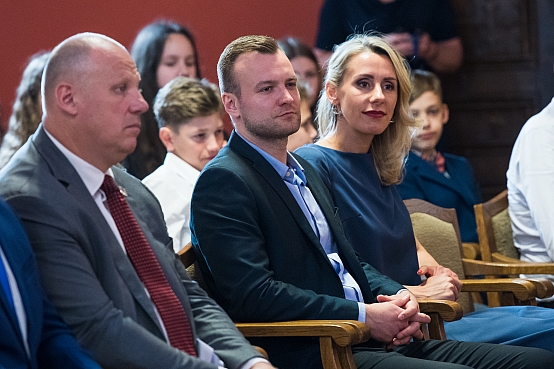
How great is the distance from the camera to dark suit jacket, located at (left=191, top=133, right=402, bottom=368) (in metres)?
2.21

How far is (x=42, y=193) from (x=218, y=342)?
1.77ft

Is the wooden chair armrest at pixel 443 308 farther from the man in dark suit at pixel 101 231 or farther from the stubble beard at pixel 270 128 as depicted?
the man in dark suit at pixel 101 231

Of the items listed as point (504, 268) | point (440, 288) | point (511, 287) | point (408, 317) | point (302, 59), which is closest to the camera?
point (408, 317)

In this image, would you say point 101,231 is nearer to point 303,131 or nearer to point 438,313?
point 438,313

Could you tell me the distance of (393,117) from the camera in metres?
2.99

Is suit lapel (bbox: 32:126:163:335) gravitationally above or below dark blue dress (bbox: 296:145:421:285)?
above

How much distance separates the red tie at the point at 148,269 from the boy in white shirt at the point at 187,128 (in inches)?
56.8

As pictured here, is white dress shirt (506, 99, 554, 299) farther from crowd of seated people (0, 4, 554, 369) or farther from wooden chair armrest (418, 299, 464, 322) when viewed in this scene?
wooden chair armrest (418, 299, 464, 322)

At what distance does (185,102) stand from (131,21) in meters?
1.37

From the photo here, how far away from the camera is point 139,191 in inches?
82.9

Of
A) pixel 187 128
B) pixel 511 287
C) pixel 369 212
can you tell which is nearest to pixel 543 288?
pixel 511 287

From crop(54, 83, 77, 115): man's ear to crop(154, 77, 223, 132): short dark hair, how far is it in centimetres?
172

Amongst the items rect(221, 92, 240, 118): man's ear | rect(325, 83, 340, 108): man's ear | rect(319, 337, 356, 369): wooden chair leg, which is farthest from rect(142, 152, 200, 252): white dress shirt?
rect(319, 337, 356, 369): wooden chair leg

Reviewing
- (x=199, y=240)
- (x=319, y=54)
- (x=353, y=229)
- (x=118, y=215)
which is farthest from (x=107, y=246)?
(x=319, y=54)
